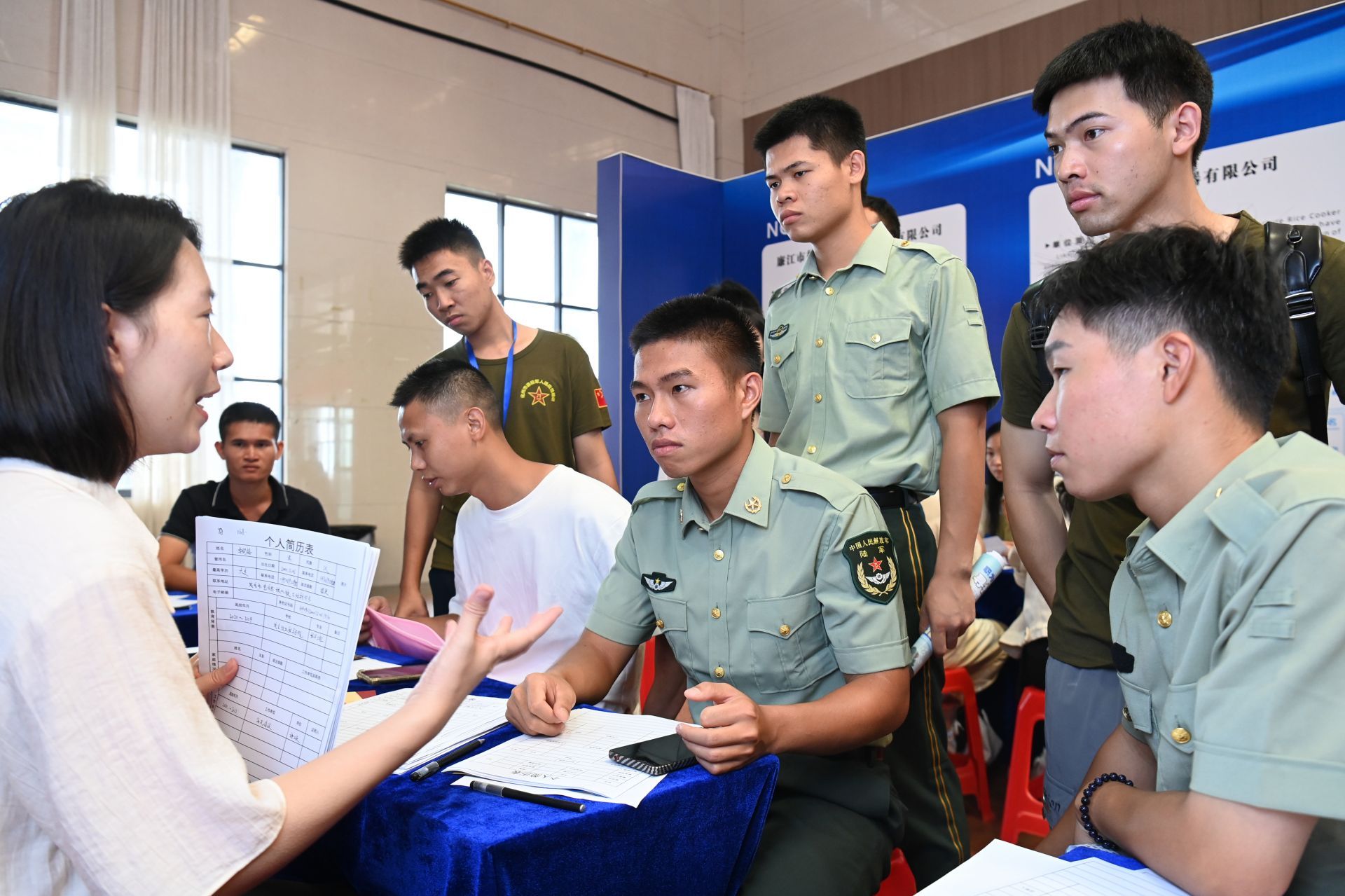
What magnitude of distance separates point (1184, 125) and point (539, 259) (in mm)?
6826

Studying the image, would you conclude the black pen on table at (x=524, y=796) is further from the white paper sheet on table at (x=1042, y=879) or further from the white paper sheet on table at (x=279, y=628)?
the white paper sheet on table at (x=1042, y=879)

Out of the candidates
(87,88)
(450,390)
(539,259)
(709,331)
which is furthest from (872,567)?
(539,259)

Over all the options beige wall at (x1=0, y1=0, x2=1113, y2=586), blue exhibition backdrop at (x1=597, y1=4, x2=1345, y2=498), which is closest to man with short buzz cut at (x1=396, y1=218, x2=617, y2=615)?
blue exhibition backdrop at (x1=597, y1=4, x2=1345, y2=498)

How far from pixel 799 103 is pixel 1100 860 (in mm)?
1696

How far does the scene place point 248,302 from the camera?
6.47 meters

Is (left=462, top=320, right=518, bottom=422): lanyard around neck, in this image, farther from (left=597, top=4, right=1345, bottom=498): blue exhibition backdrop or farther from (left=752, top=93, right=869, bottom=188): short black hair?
(left=597, top=4, right=1345, bottom=498): blue exhibition backdrop

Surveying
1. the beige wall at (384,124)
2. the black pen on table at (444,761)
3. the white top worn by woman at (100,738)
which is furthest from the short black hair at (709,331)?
the beige wall at (384,124)

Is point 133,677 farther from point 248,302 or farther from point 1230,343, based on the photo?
point 248,302

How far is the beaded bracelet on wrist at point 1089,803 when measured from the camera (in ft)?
3.32

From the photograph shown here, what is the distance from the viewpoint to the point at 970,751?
124 inches

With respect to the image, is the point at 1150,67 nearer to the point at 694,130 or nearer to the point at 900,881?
the point at 900,881

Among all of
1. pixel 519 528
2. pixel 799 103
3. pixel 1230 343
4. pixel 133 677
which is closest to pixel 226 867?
pixel 133 677

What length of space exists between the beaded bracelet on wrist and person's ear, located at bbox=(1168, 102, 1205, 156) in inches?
39.4

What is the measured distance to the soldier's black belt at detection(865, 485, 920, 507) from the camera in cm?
191
